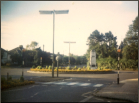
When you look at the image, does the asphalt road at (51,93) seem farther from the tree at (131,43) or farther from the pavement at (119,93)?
the tree at (131,43)

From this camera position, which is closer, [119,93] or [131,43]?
[119,93]

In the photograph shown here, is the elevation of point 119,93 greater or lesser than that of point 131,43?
lesser

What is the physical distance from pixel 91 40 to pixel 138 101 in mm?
38298

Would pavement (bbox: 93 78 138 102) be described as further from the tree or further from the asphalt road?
the tree

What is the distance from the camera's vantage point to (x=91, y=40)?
152 ft

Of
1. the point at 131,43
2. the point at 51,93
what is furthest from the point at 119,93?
the point at 131,43

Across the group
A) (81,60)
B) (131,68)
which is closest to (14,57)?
(131,68)

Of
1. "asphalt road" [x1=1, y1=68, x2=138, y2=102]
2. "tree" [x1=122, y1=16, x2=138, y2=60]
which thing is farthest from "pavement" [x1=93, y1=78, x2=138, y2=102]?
"tree" [x1=122, y1=16, x2=138, y2=60]

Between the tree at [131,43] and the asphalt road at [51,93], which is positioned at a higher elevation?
the tree at [131,43]

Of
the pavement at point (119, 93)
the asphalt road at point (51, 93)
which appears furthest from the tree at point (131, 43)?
the pavement at point (119, 93)

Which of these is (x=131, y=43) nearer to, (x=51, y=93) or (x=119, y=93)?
(x=119, y=93)

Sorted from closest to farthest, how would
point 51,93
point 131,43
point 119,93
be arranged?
1. point 119,93
2. point 51,93
3. point 131,43

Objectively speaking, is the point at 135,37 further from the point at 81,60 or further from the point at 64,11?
the point at 81,60

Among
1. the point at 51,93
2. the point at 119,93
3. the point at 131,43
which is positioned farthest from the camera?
the point at 131,43
